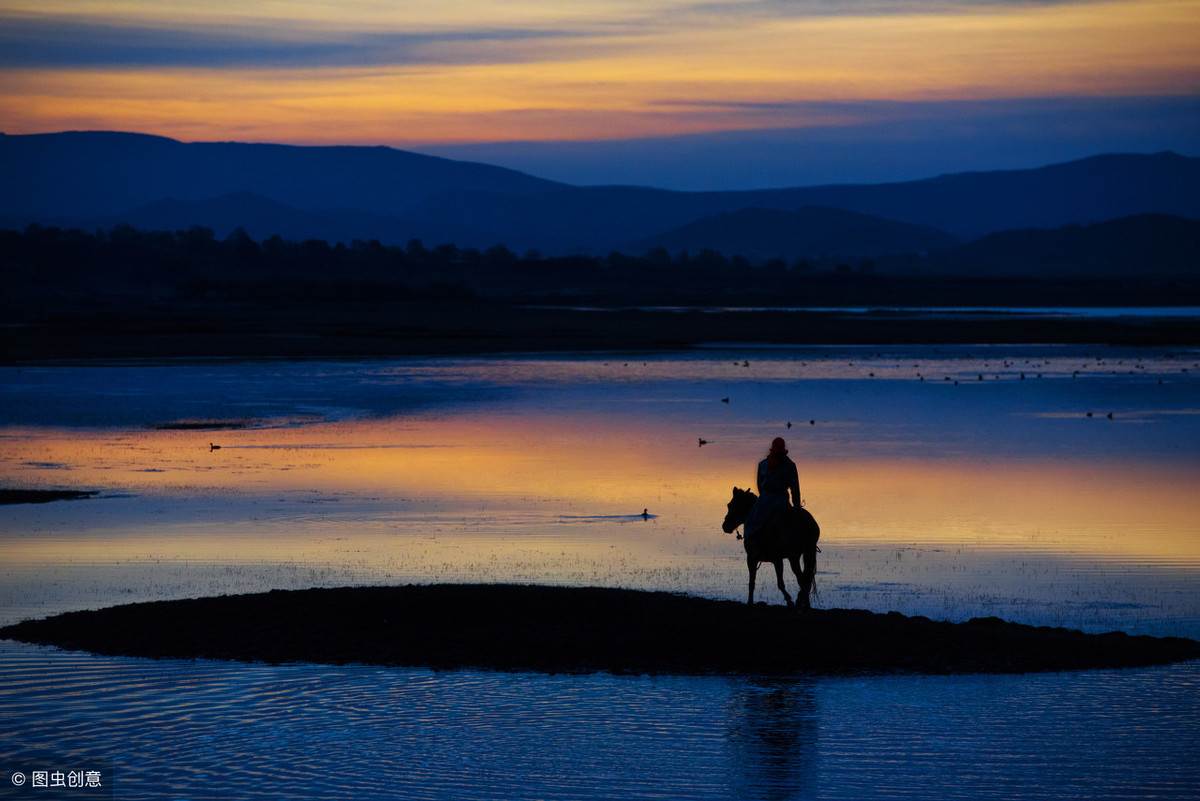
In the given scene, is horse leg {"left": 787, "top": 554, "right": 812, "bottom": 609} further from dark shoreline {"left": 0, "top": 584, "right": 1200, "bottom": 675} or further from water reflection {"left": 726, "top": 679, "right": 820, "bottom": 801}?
water reflection {"left": 726, "top": 679, "right": 820, "bottom": 801}

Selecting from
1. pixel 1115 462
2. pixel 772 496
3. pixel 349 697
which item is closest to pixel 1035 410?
pixel 1115 462

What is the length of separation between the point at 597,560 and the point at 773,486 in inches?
178

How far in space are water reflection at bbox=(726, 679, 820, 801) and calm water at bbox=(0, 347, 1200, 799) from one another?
30 millimetres

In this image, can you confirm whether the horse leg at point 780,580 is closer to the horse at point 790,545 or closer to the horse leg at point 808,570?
the horse at point 790,545

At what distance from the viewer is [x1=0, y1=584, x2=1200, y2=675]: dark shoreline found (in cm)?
1424

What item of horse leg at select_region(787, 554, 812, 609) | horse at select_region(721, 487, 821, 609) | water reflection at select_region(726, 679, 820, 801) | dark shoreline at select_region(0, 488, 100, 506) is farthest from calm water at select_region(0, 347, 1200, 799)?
horse at select_region(721, 487, 821, 609)

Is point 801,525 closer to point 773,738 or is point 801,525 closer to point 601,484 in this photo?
point 773,738

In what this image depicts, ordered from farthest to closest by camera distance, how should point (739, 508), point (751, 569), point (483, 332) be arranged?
point (483, 332), point (739, 508), point (751, 569)

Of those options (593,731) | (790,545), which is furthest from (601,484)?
(593,731)

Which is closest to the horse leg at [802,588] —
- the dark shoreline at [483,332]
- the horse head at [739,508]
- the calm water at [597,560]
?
the horse head at [739,508]

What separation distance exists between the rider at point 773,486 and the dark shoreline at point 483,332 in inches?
1772

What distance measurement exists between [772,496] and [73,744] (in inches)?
260

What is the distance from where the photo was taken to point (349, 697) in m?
13.2

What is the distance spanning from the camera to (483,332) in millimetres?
75312
